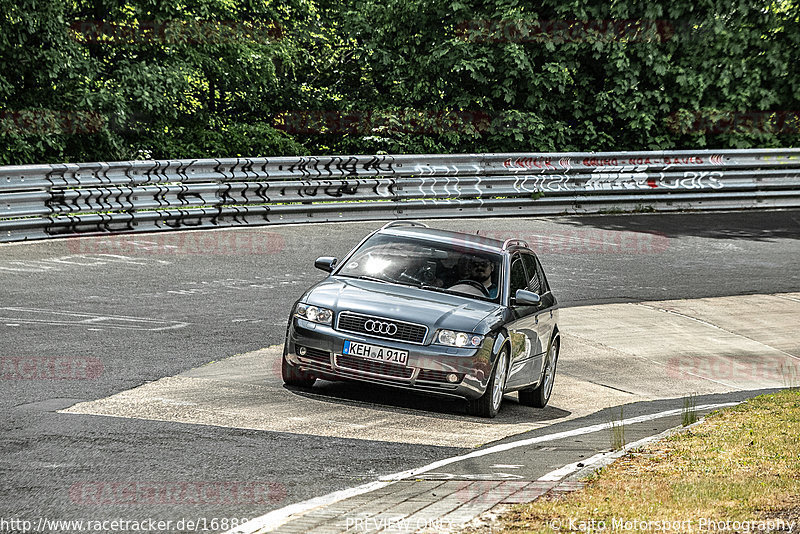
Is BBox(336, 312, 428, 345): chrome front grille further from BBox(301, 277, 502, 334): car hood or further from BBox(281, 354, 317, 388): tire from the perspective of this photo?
BBox(281, 354, 317, 388): tire

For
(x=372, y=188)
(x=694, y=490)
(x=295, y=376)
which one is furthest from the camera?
(x=372, y=188)

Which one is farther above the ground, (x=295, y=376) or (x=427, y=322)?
(x=427, y=322)

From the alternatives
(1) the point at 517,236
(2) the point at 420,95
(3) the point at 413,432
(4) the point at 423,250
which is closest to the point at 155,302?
(4) the point at 423,250

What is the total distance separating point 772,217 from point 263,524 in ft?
74.9

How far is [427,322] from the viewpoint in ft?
32.7

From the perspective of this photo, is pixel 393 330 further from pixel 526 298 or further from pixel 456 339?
pixel 526 298

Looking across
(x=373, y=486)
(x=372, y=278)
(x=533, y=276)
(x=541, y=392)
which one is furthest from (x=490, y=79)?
(x=373, y=486)

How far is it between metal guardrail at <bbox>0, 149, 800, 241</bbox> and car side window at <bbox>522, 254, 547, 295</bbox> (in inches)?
349

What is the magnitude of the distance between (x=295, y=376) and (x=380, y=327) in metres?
0.90

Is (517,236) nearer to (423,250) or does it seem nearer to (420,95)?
(420,95)

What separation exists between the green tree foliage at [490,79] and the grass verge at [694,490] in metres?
18.2

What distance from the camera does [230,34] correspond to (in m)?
24.9

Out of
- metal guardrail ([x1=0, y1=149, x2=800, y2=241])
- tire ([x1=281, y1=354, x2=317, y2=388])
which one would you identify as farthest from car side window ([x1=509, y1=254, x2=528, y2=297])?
metal guardrail ([x1=0, y1=149, x2=800, y2=241])

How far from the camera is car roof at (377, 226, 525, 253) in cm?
1131
